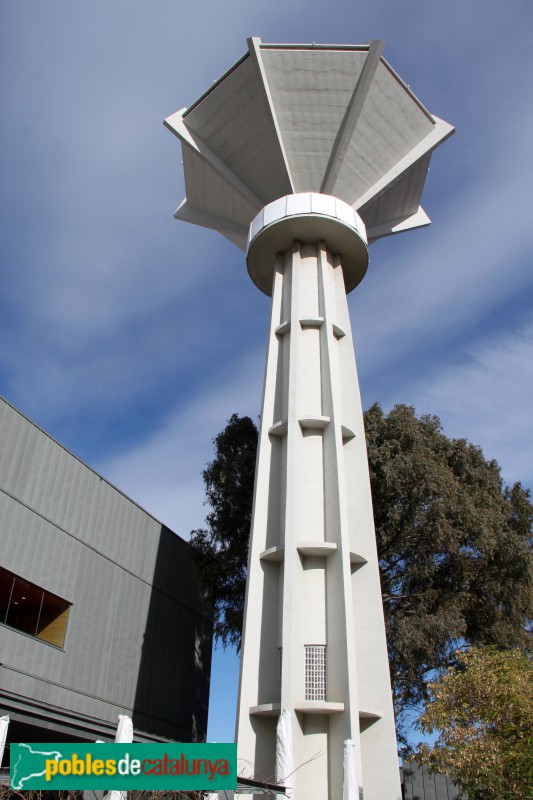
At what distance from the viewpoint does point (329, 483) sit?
19.0m

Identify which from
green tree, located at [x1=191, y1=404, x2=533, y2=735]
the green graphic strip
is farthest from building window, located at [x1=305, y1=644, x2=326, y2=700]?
the green graphic strip

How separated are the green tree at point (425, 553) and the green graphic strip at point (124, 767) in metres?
19.6

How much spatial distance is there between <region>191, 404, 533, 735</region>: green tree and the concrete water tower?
563 cm

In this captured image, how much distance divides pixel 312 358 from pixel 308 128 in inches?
323

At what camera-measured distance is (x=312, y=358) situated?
21844 millimetres

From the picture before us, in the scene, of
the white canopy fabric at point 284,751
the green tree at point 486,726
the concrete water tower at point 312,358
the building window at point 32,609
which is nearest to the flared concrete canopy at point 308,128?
the concrete water tower at point 312,358

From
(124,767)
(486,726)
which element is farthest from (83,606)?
(124,767)

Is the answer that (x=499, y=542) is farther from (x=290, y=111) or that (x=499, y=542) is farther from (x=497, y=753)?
(x=290, y=111)

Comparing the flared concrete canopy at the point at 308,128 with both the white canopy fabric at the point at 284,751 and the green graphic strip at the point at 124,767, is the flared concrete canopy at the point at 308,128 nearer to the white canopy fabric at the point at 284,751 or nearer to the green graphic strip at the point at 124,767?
the white canopy fabric at the point at 284,751

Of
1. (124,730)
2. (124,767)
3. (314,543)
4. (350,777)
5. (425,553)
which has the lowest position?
(124,767)

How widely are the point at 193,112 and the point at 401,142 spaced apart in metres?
7.58

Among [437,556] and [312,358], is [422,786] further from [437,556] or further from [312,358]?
[312,358]

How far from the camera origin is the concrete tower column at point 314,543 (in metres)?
15.4

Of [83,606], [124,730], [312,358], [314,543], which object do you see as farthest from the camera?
[83,606]
